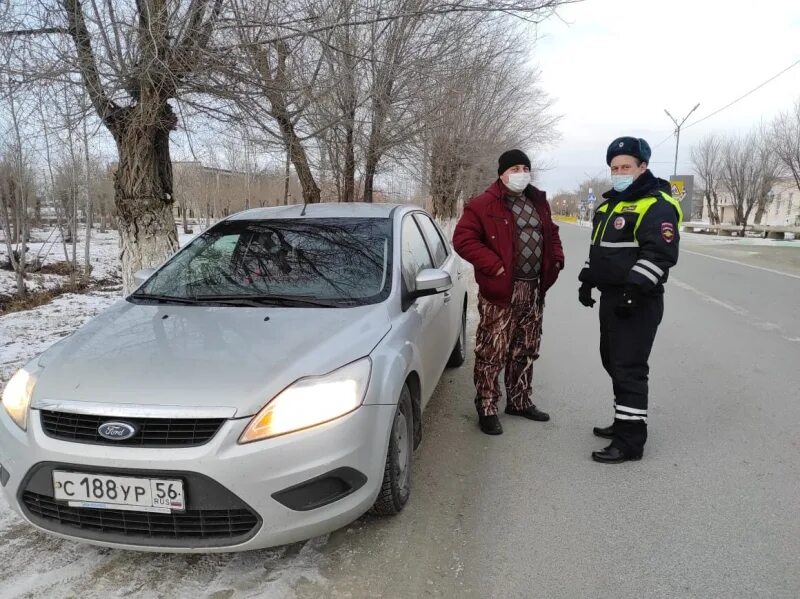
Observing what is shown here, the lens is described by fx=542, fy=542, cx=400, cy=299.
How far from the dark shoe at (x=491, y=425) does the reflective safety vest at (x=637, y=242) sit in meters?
1.16

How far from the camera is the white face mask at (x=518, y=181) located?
352cm

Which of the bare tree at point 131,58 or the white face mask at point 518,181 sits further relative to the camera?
the bare tree at point 131,58

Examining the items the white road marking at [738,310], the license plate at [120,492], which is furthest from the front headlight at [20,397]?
the white road marking at [738,310]

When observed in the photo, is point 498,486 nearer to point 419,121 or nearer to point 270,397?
point 270,397

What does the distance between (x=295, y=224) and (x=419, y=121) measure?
683cm

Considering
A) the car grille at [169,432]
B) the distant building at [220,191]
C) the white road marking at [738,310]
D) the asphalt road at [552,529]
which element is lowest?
the asphalt road at [552,529]

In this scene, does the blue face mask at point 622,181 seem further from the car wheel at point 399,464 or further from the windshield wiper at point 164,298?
the windshield wiper at point 164,298

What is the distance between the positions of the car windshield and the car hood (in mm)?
172

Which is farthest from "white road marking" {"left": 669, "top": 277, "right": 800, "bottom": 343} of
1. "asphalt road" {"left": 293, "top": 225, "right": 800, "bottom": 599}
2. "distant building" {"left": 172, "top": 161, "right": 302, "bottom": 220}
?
"distant building" {"left": 172, "top": 161, "right": 302, "bottom": 220}

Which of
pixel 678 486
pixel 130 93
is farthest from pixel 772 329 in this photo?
pixel 130 93

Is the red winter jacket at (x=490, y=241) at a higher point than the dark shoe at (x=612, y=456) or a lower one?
higher

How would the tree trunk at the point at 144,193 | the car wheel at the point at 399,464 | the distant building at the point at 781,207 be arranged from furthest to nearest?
the distant building at the point at 781,207 < the tree trunk at the point at 144,193 < the car wheel at the point at 399,464

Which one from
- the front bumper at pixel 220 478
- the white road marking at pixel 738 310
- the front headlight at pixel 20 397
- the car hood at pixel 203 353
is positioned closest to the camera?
the front bumper at pixel 220 478

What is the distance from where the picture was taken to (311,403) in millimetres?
2168
